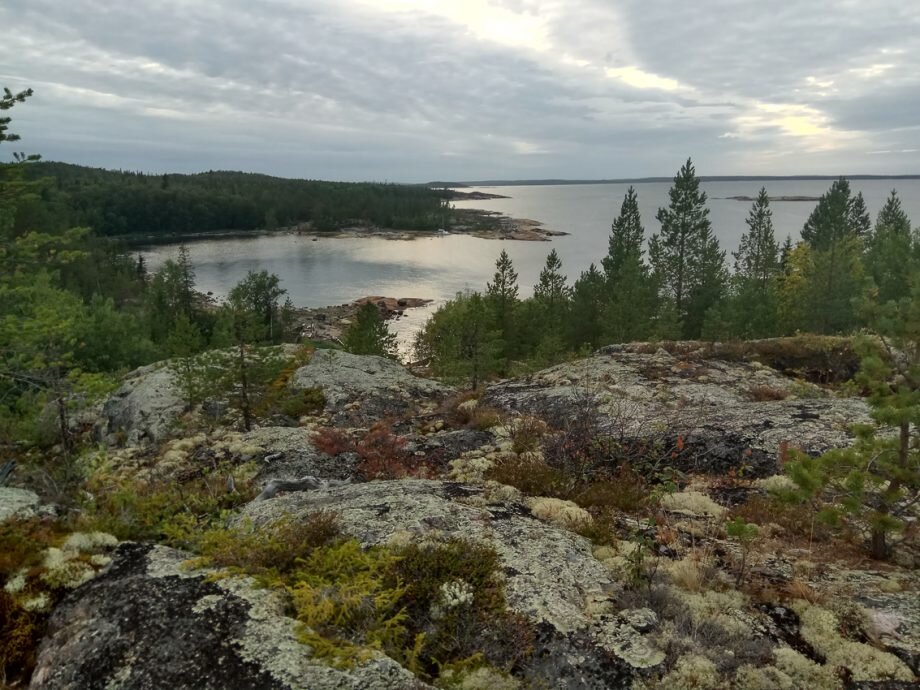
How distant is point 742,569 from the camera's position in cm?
536

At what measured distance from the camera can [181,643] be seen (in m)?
3.70

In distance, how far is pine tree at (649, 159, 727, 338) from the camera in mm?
51188

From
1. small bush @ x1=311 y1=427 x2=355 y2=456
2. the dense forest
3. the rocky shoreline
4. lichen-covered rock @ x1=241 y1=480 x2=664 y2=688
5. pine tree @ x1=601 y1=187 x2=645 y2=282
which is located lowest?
the rocky shoreline

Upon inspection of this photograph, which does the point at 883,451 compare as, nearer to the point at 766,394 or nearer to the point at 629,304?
the point at 766,394

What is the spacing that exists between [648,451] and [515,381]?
10.2m

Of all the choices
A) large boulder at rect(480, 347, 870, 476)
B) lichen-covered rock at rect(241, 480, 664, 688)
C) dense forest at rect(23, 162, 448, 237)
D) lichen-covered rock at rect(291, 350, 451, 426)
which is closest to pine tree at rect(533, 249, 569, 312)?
lichen-covered rock at rect(291, 350, 451, 426)

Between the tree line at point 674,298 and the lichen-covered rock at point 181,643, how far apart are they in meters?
23.9

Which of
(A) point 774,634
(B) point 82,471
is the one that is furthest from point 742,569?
(B) point 82,471

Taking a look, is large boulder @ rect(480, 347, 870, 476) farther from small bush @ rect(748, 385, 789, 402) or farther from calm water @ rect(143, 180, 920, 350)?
calm water @ rect(143, 180, 920, 350)

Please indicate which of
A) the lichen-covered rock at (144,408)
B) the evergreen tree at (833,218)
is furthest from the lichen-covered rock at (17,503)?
the evergreen tree at (833,218)

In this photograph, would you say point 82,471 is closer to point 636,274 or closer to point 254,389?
point 254,389

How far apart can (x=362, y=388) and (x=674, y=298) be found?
39.9 meters

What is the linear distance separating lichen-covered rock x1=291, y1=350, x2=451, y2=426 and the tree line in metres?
5.26

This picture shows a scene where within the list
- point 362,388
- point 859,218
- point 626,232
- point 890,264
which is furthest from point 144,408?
point 859,218
